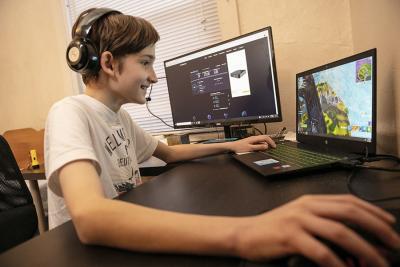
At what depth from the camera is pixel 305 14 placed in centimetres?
139

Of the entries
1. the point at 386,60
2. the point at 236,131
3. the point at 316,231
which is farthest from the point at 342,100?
the point at 236,131

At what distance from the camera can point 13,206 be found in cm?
99

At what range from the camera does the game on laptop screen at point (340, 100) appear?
0.67 meters

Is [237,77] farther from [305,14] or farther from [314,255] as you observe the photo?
[314,255]

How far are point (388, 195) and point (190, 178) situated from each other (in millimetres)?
A: 442

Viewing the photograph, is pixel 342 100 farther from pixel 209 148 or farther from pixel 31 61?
pixel 31 61

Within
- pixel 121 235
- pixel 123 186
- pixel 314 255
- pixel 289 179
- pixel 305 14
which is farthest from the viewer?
pixel 305 14

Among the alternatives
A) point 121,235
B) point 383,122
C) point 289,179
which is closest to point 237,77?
point 383,122

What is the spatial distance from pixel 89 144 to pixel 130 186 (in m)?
0.32

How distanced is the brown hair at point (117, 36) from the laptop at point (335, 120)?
1.57 feet

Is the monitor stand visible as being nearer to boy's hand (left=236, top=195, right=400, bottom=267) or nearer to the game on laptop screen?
the game on laptop screen

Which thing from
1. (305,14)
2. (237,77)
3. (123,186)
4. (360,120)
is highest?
(305,14)

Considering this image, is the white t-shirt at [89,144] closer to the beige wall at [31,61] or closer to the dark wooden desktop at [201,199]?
the dark wooden desktop at [201,199]

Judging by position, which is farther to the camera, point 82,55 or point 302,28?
point 302,28
